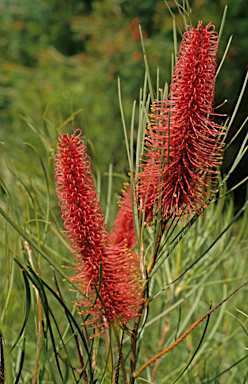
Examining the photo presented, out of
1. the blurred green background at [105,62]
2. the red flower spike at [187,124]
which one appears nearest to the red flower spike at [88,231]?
the red flower spike at [187,124]

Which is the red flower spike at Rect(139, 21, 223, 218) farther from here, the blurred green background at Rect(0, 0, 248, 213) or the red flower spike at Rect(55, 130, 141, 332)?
the blurred green background at Rect(0, 0, 248, 213)

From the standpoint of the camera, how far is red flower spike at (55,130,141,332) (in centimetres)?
16

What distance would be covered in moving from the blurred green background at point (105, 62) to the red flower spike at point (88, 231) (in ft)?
2.79

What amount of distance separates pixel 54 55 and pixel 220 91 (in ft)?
3.86

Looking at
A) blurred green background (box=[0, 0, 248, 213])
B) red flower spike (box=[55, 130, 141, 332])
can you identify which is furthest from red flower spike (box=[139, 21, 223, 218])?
blurred green background (box=[0, 0, 248, 213])

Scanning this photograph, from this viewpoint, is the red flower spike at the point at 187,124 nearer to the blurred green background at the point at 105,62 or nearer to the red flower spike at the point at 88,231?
the red flower spike at the point at 88,231

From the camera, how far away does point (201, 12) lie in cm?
151

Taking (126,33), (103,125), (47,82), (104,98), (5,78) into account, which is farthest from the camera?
(5,78)

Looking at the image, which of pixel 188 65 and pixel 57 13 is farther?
pixel 57 13

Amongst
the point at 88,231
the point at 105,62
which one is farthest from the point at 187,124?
the point at 105,62

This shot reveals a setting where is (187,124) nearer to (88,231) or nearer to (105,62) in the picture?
(88,231)

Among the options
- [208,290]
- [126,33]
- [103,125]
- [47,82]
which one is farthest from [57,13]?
[208,290]

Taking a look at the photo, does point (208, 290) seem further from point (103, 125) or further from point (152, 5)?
point (152, 5)

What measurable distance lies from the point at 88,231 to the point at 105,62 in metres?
1.81
